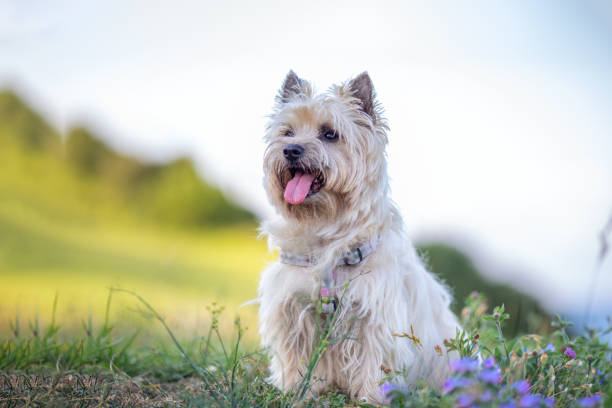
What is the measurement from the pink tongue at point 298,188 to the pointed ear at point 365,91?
759 mm

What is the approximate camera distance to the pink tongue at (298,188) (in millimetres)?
3826

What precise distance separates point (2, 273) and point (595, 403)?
1287 centimetres

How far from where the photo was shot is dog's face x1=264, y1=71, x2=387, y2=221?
3.81m

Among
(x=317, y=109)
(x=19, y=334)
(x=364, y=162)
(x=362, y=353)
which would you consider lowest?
(x=19, y=334)

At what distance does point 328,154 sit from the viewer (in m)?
3.84

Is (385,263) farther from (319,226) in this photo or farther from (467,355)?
(467,355)

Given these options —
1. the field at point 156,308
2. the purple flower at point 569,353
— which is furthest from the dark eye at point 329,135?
the purple flower at point 569,353

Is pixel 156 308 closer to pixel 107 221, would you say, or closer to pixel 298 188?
pixel 298 188

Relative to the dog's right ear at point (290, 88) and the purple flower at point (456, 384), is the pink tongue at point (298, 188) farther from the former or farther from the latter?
the purple flower at point (456, 384)

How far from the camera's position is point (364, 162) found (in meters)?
3.92

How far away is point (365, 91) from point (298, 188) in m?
1.00

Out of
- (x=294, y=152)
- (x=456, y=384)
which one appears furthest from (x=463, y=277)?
(x=456, y=384)

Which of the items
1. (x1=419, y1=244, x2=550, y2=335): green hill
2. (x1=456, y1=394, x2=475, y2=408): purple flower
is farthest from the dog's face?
(x1=419, y1=244, x2=550, y2=335): green hill

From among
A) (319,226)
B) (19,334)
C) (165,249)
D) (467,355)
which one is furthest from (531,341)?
(165,249)
